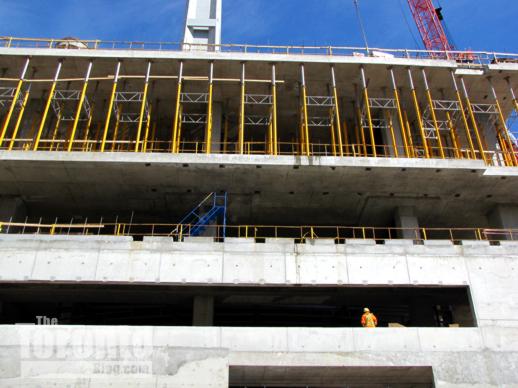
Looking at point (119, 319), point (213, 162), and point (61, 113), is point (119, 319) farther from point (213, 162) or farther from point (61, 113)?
point (61, 113)

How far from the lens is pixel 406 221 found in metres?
21.7

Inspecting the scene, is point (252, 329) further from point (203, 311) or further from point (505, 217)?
point (505, 217)

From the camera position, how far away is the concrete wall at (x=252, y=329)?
1288 centimetres

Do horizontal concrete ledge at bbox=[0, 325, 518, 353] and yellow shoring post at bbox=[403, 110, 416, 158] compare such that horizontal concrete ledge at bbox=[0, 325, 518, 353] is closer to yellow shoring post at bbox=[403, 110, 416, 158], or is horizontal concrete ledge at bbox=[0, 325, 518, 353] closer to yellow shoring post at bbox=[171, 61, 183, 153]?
yellow shoring post at bbox=[171, 61, 183, 153]

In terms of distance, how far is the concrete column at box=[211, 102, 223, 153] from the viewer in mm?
22734

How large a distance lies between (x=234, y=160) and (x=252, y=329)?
7675 mm

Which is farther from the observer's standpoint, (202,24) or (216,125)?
(202,24)

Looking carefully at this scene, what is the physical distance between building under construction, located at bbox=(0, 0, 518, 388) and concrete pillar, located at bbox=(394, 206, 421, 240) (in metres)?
0.08

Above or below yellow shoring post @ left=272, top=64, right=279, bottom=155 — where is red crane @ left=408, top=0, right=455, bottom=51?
above

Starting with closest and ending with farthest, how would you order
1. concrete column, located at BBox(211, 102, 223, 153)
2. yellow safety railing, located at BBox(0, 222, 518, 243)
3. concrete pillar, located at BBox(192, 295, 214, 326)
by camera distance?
concrete pillar, located at BBox(192, 295, 214, 326), yellow safety railing, located at BBox(0, 222, 518, 243), concrete column, located at BBox(211, 102, 223, 153)

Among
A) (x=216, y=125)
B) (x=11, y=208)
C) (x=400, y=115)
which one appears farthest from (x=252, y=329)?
(x=11, y=208)

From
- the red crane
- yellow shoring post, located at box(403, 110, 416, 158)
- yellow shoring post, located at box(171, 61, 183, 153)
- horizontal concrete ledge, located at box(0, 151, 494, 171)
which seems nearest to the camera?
horizontal concrete ledge, located at box(0, 151, 494, 171)

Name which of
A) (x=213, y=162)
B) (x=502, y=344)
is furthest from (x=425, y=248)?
(x=213, y=162)

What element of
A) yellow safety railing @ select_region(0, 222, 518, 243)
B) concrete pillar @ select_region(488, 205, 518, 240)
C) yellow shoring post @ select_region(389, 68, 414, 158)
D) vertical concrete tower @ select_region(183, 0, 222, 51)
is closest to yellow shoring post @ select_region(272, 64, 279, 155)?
yellow safety railing @ select_region(0, 222, 518, 243)
